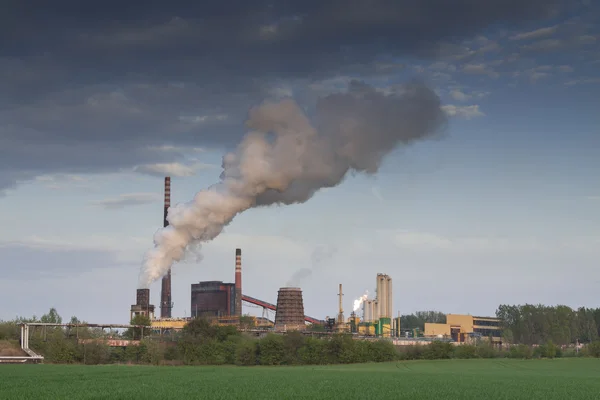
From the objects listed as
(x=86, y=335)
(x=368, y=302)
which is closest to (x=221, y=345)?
(x=86, y=335)

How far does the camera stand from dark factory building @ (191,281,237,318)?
163625 millimetres

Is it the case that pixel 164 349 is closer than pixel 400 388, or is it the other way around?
pixel 400 388

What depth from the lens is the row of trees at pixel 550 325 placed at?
531ft

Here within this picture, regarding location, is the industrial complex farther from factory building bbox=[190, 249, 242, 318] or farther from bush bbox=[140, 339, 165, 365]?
bush bbox=[140, 339, 165, 365]

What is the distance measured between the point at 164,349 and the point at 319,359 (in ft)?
58.7

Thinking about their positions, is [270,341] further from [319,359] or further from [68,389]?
[68,389]

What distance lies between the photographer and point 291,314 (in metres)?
153

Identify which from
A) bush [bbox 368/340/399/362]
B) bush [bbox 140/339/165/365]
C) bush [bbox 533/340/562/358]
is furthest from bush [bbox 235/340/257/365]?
bush [bbox 533/340/562/358]

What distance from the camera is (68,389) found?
3481 centimetres

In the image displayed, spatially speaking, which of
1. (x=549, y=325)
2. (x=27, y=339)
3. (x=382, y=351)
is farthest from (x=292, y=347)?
(x=549, y=325)

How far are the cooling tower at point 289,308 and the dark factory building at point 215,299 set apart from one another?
12.0m

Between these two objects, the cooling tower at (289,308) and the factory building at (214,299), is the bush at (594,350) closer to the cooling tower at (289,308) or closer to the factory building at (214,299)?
the cooling tower at (289,308)

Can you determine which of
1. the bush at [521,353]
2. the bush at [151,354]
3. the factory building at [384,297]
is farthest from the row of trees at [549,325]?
the bush at [151,354]

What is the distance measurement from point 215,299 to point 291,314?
66.3ft
